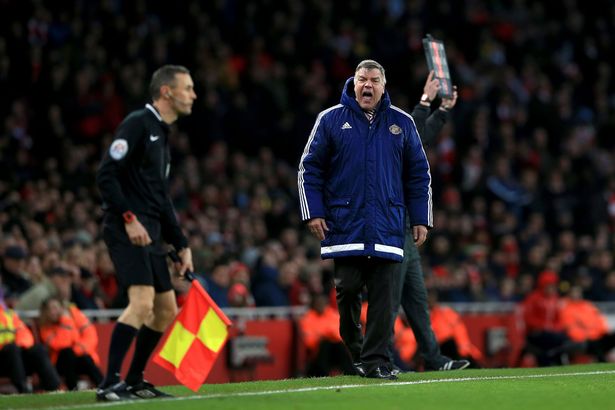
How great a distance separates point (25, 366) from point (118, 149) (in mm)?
5001

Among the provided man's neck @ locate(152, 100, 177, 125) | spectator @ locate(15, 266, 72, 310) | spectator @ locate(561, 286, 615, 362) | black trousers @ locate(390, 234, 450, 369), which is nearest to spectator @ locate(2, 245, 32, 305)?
spectator @ locate(15, 266, 72, 310)

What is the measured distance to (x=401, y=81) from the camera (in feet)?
76.5

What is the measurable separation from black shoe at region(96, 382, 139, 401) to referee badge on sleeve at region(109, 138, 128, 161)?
4.56 feet

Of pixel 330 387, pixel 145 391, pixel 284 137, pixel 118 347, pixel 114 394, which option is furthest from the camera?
pixel 284 137

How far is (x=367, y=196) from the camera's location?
369 inches

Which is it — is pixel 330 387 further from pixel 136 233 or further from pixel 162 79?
pixel 162 79

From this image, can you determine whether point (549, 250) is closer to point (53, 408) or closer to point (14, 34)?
point (14, 34)

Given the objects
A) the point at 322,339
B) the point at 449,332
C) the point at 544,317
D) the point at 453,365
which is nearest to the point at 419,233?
the point at 453,365

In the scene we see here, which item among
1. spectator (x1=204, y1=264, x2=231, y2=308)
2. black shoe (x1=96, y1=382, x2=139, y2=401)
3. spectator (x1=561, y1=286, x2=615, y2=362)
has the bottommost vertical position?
spectator (x1=561, y1=286, x2=615, y2=362)

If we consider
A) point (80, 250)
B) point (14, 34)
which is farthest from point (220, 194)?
point (80, 250)

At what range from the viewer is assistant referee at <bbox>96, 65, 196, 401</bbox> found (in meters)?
8.32

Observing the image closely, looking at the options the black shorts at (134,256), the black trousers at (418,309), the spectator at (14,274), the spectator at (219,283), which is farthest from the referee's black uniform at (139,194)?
the spectator at (219,283)

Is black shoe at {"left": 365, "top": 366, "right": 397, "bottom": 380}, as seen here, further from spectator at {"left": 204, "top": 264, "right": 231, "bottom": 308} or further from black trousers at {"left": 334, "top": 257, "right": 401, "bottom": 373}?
spectator at {"left": 204, "top": 264, "right": 231, "bottom": 308}

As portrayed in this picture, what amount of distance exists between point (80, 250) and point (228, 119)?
22.1ft
